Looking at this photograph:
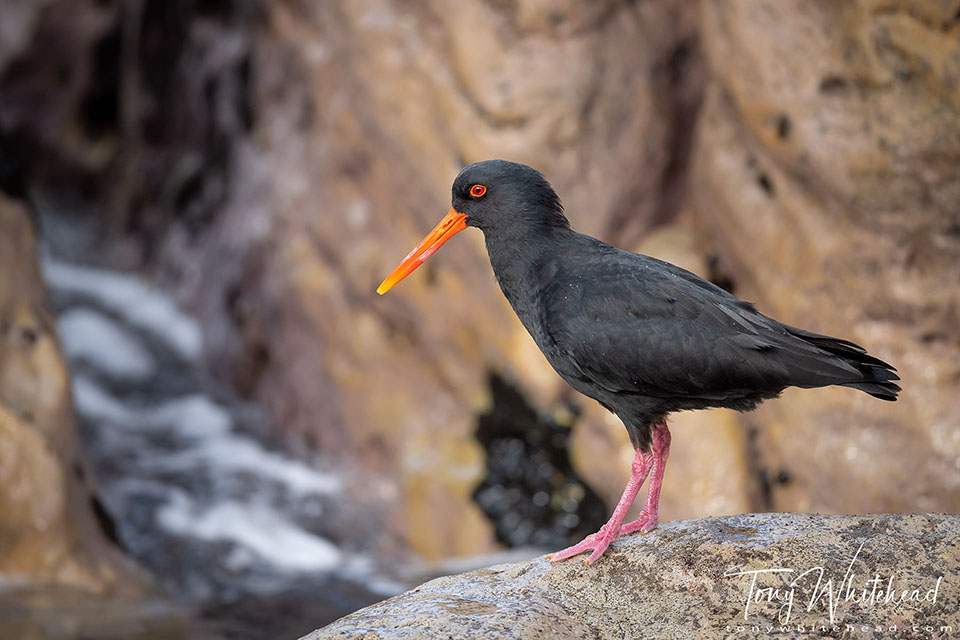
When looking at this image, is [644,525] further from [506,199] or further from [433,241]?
[433,241]

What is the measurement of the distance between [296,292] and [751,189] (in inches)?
196

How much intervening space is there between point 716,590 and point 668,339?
994mm

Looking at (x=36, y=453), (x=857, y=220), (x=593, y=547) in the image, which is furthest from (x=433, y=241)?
(x=36, y=453)

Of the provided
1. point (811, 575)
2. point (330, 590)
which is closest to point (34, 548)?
point (330, 590)

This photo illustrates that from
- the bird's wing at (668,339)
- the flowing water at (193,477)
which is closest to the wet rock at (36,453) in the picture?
the flowing water at (193,477)

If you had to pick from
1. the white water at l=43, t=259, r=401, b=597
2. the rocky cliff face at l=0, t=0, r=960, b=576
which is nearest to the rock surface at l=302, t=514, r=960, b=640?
the rocky cliff face at l=0, t=0, r=960, b=576

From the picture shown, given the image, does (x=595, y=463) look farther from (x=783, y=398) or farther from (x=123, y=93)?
(x=123, y=93)

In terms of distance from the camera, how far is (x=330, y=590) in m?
8.22

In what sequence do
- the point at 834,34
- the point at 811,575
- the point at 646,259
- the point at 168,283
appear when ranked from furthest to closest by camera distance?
1. the point at 168,283
2. the point at 834,34
3. the point at 646,259
4. the point at 811,575
